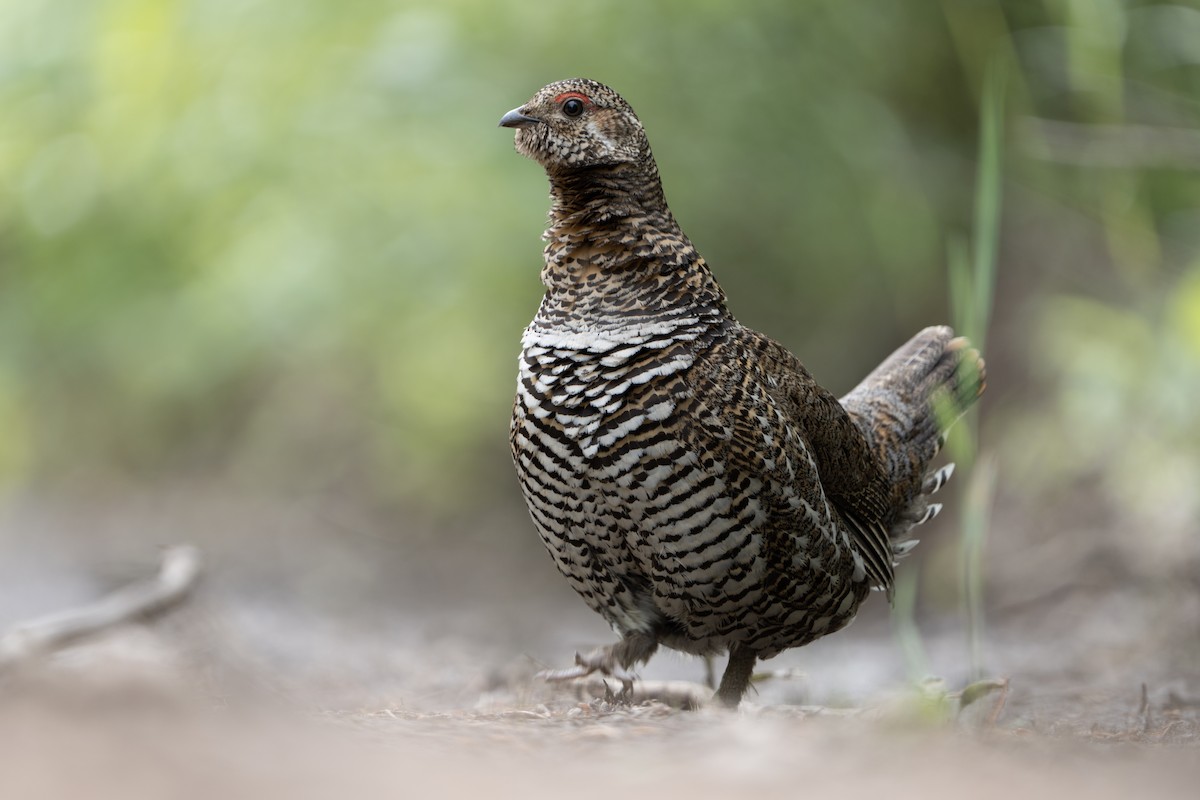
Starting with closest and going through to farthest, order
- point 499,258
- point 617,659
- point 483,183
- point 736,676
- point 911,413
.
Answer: point 617,659, point 736,676, point 911,413, point 483,183, point 499,258

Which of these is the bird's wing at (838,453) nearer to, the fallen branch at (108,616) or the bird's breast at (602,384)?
the bird's breast at (602,384)

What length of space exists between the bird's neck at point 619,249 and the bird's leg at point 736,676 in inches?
41.4

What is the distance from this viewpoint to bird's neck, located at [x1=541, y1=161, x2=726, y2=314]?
342 cm

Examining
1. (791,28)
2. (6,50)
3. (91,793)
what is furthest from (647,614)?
(6,50)

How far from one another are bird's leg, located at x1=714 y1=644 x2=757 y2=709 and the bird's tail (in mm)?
953

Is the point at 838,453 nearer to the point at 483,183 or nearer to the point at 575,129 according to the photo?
the point at 575,129

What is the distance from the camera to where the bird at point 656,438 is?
3.19 metres

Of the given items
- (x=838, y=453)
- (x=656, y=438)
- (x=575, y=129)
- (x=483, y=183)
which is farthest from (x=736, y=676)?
(x=483, y=183)

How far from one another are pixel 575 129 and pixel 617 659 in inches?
60.1

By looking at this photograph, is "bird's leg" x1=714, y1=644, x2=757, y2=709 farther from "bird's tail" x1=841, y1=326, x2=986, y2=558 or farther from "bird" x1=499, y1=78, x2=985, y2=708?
"bird's tail" x1=841, y1=326, x2=986, y2=558

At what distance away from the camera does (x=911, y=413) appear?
15.0 feet

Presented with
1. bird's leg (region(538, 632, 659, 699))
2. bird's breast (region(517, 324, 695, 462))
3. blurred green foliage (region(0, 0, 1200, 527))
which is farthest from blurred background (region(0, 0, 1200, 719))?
bird's breast (region(517, 324, 695, 462))

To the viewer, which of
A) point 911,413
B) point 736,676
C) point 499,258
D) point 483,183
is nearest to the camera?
point 736,676

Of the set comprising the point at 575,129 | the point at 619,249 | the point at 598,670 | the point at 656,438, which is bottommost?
the point at 598,670
